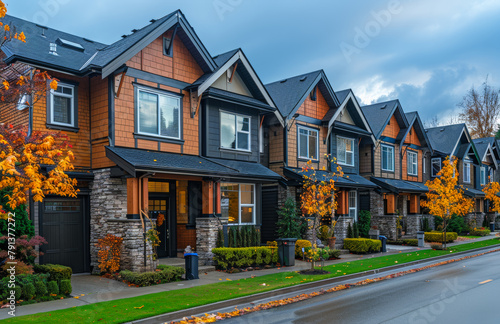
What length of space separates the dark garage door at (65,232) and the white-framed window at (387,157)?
72.2 feet

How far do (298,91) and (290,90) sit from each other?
88 centimetres

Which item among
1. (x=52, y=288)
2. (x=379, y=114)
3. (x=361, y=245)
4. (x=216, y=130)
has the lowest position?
(x=361, y=245)

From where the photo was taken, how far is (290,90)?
25672mm

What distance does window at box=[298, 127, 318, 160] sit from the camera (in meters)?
24.5

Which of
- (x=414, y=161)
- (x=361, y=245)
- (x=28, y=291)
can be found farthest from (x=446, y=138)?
(x=28, y=291)

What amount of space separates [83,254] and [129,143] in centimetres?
429

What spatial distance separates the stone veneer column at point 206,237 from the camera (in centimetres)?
1736

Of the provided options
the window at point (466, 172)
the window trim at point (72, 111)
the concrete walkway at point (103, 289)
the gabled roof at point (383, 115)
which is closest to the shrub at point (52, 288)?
the concrete walkway at point (103, 289)

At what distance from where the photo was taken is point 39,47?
16344 millimetres

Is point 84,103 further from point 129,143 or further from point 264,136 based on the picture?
point 264,136

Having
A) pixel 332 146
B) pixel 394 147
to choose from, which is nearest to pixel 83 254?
pixel 332 146

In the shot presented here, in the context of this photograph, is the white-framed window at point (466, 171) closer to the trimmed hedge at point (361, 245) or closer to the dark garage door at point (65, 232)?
the trimmed hedge at point (361, 245)

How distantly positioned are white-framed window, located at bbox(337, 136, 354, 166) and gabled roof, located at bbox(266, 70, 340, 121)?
253cm

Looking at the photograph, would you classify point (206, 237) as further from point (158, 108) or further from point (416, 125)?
point (416, 125)
